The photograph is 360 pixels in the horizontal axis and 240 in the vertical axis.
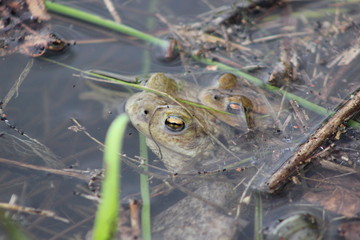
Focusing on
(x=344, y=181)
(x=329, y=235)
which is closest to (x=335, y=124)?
(x=344, y=181)

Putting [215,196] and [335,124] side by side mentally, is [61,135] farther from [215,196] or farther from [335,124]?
[335,124]

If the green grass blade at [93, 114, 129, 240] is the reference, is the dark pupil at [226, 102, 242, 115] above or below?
above

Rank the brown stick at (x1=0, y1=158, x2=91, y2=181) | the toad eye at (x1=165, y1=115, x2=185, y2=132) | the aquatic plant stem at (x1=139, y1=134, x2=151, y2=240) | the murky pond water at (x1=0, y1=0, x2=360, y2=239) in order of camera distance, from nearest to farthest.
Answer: the aquatic plant stem at (x1=139, y1=134, x2=151, y2=240) → the murky pond water at (x1=0, y1=0, x2=360, y2=239) → the brown stick at (x1=0, y1=158, x2=91, y2=181) → the toad eye at (x1=165, y1=115, x2=185, y2=132)

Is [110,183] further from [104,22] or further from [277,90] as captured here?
[104,22]

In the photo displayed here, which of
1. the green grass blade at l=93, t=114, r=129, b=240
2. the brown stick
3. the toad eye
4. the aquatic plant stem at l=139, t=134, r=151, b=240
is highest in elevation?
the toad eye

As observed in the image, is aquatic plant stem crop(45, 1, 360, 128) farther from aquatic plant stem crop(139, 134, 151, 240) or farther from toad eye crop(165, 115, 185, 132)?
aquatic plant stem crop(139, 134, 151, 240)

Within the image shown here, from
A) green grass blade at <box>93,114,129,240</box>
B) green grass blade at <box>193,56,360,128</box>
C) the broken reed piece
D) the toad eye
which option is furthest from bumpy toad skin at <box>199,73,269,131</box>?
green grass blade at <box>93,114,129,240</box>

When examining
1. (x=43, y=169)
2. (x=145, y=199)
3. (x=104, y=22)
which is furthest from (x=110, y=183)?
(x=104, y=22)
